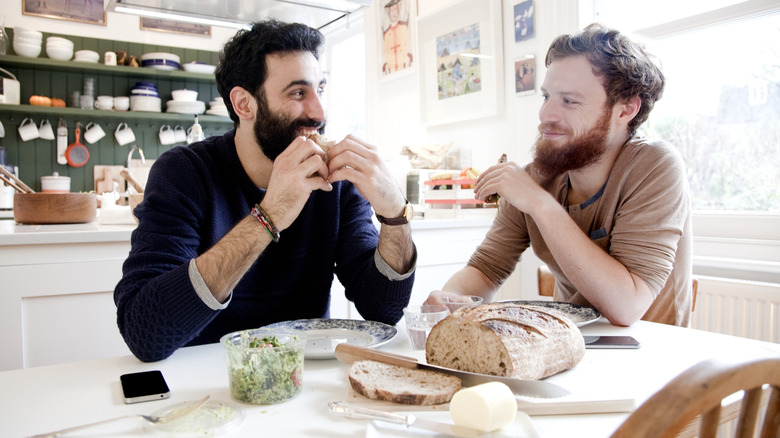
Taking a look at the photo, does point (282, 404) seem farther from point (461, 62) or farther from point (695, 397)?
point (461, 62)

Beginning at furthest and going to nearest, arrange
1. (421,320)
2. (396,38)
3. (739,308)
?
(396,38)
(739,308)
(421,320)

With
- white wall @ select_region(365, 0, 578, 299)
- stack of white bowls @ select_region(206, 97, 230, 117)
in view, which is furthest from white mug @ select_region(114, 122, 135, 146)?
white wall @ select_region(365, 0, 578, 299)

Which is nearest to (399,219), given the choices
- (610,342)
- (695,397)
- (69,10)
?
(610,342)

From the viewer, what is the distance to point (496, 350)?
33.7 inches

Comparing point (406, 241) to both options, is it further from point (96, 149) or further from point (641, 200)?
point (96, 149)

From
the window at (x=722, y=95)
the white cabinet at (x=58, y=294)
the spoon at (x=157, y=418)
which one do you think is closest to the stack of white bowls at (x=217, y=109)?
the white cabinet at (x=58, y=294)

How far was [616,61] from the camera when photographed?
60.5 inches

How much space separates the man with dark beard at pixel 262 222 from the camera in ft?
3.62

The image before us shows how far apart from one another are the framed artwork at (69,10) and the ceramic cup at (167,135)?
3.50 feet

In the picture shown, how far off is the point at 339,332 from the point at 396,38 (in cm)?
349

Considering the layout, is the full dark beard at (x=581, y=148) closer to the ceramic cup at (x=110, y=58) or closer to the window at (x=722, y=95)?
the window at (x=722, y=95)

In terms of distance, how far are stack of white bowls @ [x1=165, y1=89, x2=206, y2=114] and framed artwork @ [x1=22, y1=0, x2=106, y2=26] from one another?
99cm

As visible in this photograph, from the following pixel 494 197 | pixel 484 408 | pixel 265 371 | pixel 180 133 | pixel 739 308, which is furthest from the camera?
pixel 180 133

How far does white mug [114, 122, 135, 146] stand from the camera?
513 centimetres
